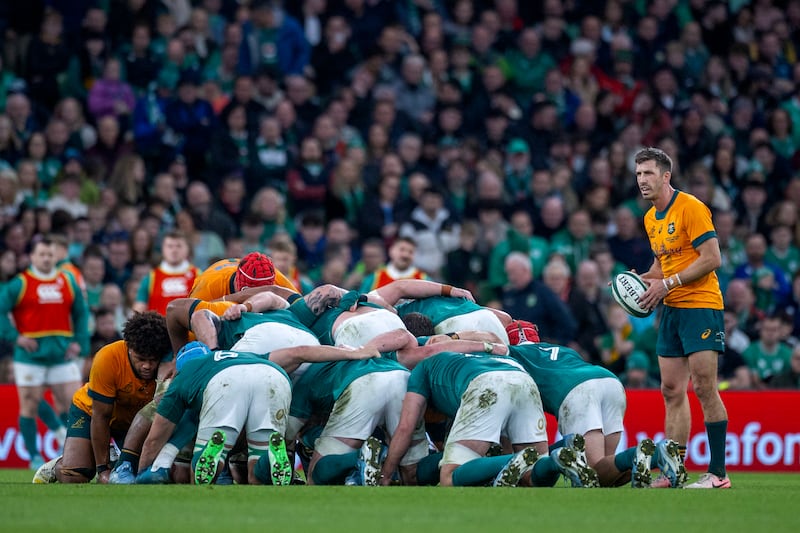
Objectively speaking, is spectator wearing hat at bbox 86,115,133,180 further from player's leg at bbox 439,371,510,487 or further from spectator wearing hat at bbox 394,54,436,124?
player's leg at bbox 439,371,510,487

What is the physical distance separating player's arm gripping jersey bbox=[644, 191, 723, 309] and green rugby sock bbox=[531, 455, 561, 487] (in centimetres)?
190

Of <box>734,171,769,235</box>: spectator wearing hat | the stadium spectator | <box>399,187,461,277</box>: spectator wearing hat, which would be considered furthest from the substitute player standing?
<box>734,171,769,235</box>: spectator wearing hat

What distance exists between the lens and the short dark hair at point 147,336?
9742mm

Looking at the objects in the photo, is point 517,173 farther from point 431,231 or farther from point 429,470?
point 429,470

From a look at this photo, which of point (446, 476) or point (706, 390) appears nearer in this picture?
point (446, 476)

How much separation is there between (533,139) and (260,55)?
3873 mm

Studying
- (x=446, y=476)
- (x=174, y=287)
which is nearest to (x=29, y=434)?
(x=174, y=287)

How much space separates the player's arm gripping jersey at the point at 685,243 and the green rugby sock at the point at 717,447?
0.87 m

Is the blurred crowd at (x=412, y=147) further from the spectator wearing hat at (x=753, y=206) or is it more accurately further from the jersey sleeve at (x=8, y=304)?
the jersey sleeve at (x=8, y=304)

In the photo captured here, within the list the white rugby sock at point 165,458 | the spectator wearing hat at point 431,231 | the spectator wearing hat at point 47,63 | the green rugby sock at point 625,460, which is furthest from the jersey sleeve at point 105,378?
the spectator wearing hat at point 47,63

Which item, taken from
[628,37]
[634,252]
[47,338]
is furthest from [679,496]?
[628,37]

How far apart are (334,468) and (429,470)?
68 centimetres

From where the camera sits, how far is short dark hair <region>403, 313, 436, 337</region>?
10648 mm

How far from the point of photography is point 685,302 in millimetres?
9938
